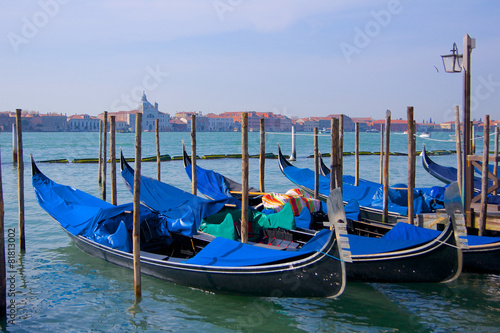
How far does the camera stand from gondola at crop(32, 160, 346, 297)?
365cm

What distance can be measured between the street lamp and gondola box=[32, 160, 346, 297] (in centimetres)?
234

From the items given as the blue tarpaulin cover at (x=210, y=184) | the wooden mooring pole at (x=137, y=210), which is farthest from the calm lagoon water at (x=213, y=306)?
the blue tarpaulin cover at (x=210, y=184)

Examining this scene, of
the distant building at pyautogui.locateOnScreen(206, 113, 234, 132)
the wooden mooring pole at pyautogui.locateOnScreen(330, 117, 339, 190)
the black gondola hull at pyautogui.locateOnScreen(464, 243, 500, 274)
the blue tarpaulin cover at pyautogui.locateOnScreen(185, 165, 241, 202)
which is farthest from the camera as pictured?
the distant building at pyautogui.locateOnScreen(206, 113, 234, 132)

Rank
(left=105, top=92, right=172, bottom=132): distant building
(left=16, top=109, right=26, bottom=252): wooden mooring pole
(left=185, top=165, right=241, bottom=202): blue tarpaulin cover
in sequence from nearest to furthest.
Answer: (left=16, top=109, right=26, bottom=252): wooden mooring pole → (left=185, top=165, right=241, bottom=202): blue tarpaulin cover → (left=105, top=92, right=172, bottom=132): distant building

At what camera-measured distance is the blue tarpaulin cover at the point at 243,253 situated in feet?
12.1

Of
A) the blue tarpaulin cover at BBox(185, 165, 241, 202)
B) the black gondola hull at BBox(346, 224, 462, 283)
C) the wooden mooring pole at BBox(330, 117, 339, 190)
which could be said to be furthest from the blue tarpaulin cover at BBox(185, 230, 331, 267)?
the blue tarpaulin cover at BBox(185, 165, 241, 202)

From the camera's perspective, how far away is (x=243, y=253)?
402 cm

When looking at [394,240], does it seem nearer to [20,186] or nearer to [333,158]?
[333,158]

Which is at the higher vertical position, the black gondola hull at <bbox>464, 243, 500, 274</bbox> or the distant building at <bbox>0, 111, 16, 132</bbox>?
the distant building at <bbox>0, 111, 16, 132</bbox>

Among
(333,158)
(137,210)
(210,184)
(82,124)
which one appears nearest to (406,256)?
(333,158)

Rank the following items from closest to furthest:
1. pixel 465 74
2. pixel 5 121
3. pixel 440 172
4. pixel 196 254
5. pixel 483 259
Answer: pixel 196 254 < pixel 483 259 < pixel 465 74 < pixel 440 172 < pixel 5 121

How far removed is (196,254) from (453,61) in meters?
3.10

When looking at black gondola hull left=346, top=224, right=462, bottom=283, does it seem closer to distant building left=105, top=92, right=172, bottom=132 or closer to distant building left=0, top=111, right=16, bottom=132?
distant building left=0, top=111, right=16, bottom=132

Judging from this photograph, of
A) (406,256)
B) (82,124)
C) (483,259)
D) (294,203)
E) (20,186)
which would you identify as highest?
(82,124)
